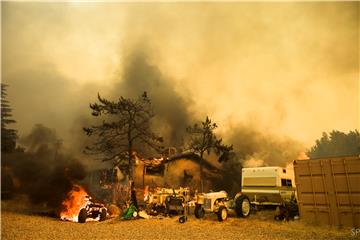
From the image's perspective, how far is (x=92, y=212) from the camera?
10625 mm

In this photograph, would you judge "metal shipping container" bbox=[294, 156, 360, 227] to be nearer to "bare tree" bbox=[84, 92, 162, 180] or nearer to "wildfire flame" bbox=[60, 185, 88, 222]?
"bare tree" bbox=[84, 92, 162, 180]

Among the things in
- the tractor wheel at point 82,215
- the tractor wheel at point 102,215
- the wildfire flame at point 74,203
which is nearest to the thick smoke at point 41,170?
the wildfire flame at point 74,203

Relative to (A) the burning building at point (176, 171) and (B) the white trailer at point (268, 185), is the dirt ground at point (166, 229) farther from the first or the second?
(A) the burning building at point (176, 171)

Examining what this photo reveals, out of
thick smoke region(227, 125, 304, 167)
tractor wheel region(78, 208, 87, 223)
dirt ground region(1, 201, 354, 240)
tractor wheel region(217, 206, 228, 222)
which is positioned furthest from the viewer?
thick smoke region(227, 125, 304, 167)

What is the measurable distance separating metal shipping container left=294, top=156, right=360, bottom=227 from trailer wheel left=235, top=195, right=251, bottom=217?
185 centimetres

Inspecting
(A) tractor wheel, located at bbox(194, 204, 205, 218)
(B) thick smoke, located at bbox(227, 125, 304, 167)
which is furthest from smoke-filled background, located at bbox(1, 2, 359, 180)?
(A) tractor wheel, located at bbox(194, 204, 205, 218)

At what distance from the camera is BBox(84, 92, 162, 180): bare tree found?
11.8 metres

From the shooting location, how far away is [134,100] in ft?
39.2

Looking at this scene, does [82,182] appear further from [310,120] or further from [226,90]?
[310,120]

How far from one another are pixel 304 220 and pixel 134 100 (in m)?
7.67

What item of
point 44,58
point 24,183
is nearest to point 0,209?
point 24,183

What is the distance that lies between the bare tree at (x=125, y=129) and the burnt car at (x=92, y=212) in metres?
1.70

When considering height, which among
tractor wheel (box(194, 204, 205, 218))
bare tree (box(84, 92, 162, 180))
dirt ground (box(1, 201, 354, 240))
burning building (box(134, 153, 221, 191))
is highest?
bare tree (box(84, 92, 162, 180))

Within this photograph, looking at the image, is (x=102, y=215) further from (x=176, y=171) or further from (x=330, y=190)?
(x=330, y=190)
